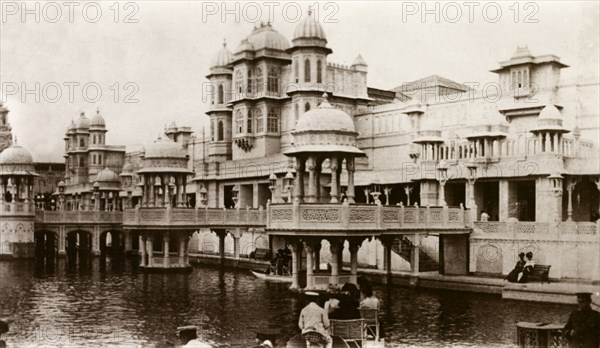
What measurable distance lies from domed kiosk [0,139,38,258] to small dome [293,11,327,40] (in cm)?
1960

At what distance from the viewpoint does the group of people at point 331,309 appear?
14.9 meters

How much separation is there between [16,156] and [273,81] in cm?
1833

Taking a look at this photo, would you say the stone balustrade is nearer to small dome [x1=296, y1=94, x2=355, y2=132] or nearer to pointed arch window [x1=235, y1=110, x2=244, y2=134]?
pointed arch window [x1=235, y1=110, x2=244, y2=134]

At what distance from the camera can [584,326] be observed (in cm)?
1334

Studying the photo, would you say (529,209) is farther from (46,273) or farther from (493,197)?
(46,273)

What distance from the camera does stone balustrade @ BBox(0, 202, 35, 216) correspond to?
1930 inches

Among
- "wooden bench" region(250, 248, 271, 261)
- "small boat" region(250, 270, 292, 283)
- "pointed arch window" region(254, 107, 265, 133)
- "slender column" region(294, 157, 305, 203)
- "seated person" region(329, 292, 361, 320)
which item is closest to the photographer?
"seated person" region(329, 292, 361, 320)

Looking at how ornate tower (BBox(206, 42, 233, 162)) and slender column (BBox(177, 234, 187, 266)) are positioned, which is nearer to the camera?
slender column (BBox(177, 234, 187, 266))

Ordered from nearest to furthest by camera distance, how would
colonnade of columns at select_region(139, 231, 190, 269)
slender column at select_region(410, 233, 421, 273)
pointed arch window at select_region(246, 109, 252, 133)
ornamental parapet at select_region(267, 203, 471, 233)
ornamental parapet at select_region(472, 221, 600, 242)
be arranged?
ornamental parapet at select_region(267, 203, 471, 233)
ornamental parapet at select_region(472, 221, 600, 242)
slender column at select_region(410, 233, 421, 273)
colonnade of columns at select_region(139, 231, 190, 269)
pointed arch window at select_region(246, 109, 252, 133)

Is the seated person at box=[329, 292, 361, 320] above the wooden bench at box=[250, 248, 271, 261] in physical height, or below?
above

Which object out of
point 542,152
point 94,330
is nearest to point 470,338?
point 94,330

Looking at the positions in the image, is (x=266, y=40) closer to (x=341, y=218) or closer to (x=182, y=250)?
(x=182, y=250)

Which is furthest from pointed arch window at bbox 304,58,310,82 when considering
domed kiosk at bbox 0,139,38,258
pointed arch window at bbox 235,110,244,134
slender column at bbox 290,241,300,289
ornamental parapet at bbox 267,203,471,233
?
slender column at bbox 290,241,300,289

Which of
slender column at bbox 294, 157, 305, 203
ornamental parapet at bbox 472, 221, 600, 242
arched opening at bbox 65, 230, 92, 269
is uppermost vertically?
slender column at bbox 294, 157, 305, 203
